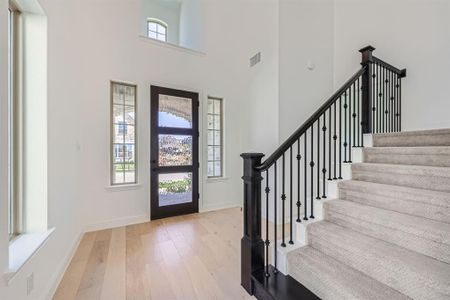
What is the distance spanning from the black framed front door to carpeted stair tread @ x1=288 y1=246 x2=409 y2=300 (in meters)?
2.49

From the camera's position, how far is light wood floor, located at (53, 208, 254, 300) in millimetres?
1794

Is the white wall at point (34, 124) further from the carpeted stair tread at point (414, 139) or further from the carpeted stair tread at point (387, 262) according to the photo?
the carpeted stair tread at point (414, 139)

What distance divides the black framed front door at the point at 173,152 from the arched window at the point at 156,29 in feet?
7.11

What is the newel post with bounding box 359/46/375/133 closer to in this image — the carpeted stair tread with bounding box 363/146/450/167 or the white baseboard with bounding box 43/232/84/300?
the carpeted stair tread with bounding box 363/146/450/167

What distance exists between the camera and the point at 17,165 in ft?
5.37

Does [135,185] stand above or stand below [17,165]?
below

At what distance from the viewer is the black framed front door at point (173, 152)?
11.8 feet

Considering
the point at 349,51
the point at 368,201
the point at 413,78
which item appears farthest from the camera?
the point at 349,51

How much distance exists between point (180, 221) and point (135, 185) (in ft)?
3.08

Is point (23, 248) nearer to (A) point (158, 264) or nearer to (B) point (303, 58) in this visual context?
(A) point (158, 264)

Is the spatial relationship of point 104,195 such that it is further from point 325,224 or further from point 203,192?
point 325,224

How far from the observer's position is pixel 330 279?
1429mm

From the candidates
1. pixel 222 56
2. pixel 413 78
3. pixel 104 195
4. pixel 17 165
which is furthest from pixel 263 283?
pixel 222 56

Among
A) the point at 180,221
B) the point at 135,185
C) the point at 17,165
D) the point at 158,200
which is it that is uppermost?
the point at 17,165
